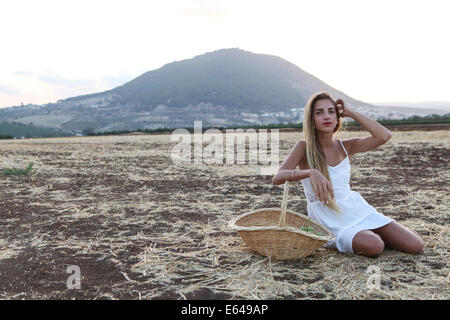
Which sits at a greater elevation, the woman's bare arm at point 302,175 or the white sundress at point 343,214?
the woman's bare arm at point 302,175

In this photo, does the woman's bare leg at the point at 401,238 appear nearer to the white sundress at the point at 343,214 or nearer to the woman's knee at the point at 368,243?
the white sundress at the point at 343,214

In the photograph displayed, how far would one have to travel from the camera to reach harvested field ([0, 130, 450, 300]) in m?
2.62

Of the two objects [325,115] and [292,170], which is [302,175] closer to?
[292,170]

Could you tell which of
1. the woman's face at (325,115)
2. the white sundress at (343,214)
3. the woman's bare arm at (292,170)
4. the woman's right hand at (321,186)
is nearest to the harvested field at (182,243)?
the white sundress at (343,214)

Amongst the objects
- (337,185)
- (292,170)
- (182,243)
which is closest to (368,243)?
(337,185)

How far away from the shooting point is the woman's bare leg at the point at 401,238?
3.18 m

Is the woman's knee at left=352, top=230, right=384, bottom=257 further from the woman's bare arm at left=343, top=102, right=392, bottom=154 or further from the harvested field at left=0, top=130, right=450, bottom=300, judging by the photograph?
the woman's bare arm at left=343, top=102, right=392, bottom=154

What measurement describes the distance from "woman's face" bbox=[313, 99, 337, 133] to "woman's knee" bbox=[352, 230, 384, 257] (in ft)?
3.00

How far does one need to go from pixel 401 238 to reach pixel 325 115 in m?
1.20

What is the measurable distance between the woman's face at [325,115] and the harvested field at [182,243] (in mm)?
1079

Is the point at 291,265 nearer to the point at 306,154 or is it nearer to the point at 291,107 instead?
the point at 306,154

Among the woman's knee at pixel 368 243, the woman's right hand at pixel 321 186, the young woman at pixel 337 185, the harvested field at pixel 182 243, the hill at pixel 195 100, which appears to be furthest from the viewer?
the hill at pixel 195 100
